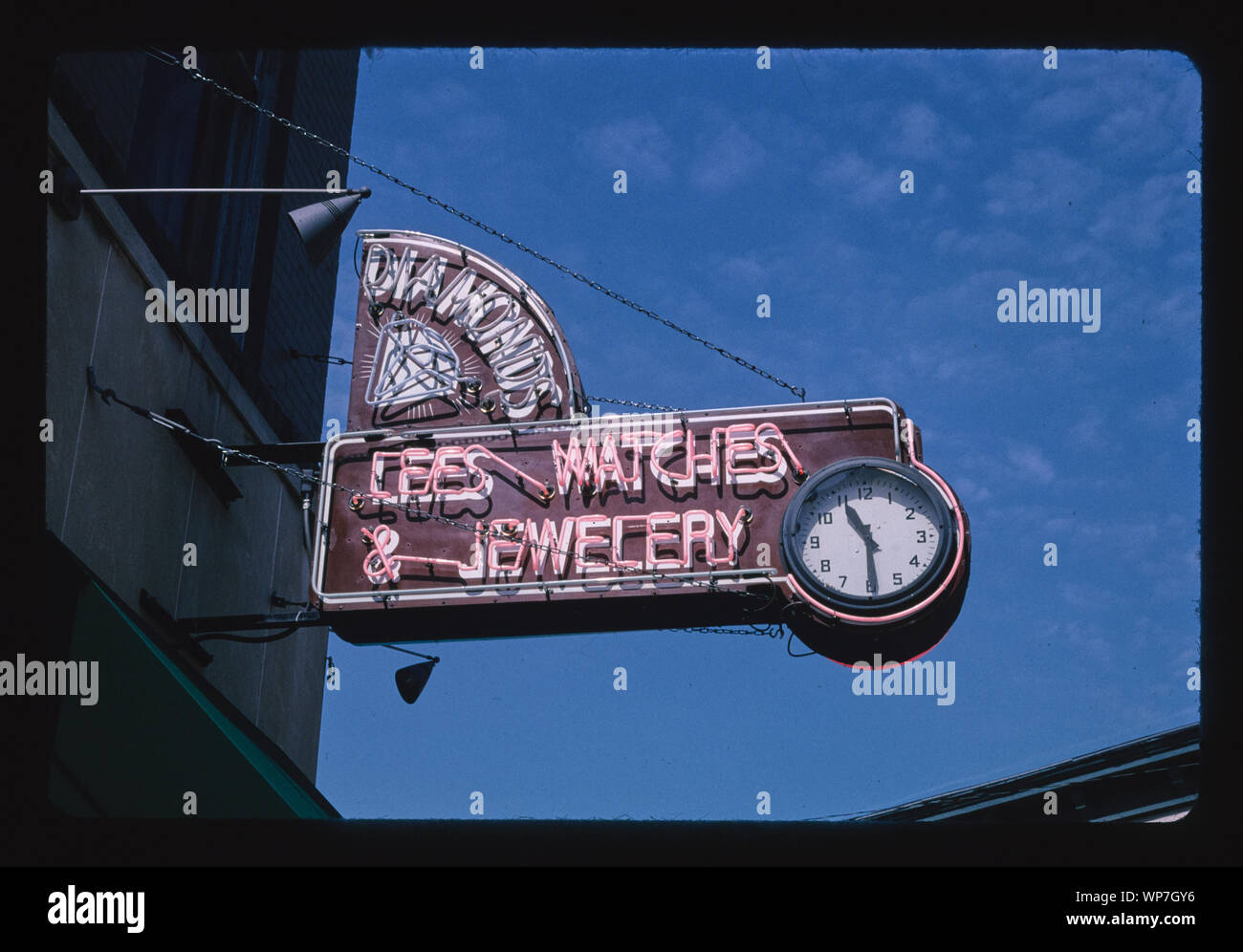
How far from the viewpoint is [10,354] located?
572 cm

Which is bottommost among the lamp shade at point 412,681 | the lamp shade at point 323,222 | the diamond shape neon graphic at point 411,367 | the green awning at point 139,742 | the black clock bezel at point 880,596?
the green awning at point 139,742

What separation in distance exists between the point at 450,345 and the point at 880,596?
3650mm

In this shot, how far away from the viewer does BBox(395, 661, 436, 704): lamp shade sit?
11.1 m

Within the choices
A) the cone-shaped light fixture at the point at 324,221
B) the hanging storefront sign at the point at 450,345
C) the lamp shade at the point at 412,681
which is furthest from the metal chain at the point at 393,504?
the lamp shade at the point at 412,681

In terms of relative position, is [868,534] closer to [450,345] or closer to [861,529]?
[861,529]

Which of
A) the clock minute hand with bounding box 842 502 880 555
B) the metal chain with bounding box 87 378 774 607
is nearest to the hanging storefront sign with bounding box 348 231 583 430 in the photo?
the metal chain with bounding box 87 378 774 607

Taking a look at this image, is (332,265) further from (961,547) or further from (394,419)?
(961,547)

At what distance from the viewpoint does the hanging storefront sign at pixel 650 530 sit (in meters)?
8.77

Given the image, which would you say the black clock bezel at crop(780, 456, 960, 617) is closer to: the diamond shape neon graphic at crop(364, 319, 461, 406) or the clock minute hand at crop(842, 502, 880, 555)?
the clock minute hand at crop(842, 502, 880, 555)

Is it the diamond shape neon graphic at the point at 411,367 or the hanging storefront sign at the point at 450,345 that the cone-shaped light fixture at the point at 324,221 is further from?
the diamond shape neon graphic at the point at 411,367

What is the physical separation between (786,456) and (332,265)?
6733mm

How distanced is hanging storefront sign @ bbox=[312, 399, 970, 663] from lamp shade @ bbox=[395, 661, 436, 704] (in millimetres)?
1469

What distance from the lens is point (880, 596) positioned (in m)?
8.62
